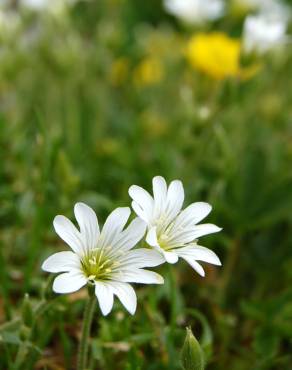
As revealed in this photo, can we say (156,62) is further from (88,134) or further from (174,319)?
(174,319)

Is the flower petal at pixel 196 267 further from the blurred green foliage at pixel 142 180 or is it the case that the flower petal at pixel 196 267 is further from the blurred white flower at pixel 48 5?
the blurred white flower at pixel 48 5

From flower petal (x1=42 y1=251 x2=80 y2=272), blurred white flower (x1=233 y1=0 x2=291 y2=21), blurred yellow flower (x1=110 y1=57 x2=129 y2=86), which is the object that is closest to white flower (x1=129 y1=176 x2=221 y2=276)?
flower petal (x1=42 y1=251 x2=80 y2=272)

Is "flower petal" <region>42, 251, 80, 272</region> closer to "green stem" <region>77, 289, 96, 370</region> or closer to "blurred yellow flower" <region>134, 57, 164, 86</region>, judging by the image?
"green stem" <region>77, 289, 96, 370</region>

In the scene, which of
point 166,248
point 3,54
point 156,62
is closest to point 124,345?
point 166,248

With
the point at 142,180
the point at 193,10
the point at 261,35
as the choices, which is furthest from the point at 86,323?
the point at 193,10

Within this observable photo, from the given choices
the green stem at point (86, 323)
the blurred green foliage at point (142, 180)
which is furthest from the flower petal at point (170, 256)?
the blurred green foliage at point (142, 180)
